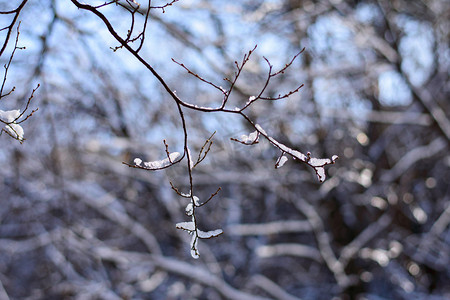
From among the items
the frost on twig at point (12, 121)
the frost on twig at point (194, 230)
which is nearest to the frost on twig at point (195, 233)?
the frost on twig at point (194, 230)

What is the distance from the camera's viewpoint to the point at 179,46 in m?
6.27

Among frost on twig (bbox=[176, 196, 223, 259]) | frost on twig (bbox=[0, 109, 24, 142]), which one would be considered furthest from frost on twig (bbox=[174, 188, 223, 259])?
frost on twig (bbox=[0, 109, 24, 142])

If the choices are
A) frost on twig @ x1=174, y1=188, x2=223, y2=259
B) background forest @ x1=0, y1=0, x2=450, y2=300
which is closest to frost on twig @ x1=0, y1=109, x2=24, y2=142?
frost on twig @ x1=174, y1=188, x2=223, y2=259

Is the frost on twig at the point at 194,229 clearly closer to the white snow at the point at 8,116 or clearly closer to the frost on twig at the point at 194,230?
the frost on twig at the point at 194,230

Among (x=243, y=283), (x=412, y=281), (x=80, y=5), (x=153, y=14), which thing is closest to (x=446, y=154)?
(x=412, y=281)

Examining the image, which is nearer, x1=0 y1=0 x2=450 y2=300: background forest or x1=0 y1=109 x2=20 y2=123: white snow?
x1=0 y1=109 x2=20 y2=123: white snow

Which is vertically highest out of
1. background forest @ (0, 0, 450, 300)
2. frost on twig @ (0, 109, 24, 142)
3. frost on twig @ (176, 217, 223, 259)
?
background forest @ (0, 0, 450, 300)

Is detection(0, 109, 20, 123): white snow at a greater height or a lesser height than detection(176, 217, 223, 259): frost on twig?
greater

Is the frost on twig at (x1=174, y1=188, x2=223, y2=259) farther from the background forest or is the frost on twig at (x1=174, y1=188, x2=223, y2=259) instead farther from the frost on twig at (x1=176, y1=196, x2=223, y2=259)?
the background forest

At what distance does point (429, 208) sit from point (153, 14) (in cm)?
506

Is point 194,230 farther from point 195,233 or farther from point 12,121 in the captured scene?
point 12,121

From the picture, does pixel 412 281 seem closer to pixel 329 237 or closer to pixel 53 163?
pixel 329 237

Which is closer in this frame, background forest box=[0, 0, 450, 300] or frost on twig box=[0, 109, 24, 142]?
frost on twig box=[0, 109, 24, 142]

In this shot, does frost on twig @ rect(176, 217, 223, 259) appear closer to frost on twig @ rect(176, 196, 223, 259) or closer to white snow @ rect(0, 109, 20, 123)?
Answer: frost on twig @ rect(176, 196, 223, 259)
